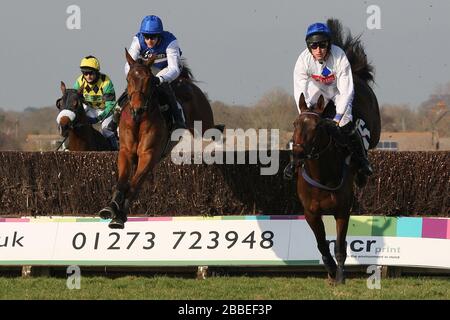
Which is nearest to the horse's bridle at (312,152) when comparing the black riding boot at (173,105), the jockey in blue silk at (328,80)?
the jockey in blue silk at (328,80)

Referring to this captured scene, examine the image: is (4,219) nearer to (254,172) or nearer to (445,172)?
(254,172)

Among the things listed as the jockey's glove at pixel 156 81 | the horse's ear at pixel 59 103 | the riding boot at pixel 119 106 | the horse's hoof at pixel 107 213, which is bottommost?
the horse's hoof at pixel 107 213

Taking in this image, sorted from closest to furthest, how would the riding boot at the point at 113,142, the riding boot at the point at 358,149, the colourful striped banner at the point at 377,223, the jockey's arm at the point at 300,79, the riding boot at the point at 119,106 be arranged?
the riding boot at the point at 358,149, the jockey's arm at the point at 300,79, the colourful striped banner at the point at 377,223, the riding boot at the point at 119,106, the riding boot at the point at 113,142

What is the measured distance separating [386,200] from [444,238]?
968 millimetres

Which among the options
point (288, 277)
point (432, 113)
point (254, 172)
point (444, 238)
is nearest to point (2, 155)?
point (254, 172)

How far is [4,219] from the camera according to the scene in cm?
1017

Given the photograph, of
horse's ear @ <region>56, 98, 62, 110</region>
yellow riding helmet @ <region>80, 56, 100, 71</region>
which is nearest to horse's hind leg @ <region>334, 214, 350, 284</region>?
horse's ear @ <region>56, 98, 62, 110</region>

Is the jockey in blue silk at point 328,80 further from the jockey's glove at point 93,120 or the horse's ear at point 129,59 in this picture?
the jockey's glove at point 93,120

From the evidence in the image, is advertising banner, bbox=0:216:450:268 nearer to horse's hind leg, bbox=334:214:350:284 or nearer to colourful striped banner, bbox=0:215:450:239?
colourful striped banner, bbox=0:215:450:239

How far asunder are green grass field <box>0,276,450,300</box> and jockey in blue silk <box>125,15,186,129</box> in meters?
1.94

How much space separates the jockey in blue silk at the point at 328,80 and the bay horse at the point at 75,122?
3939 mm

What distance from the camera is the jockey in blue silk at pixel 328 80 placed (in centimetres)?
867

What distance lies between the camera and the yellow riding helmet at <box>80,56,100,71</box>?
1230cm

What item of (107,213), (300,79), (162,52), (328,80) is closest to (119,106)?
(162,52)
